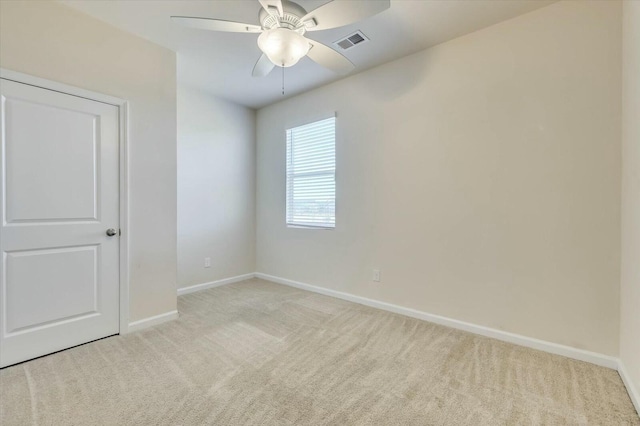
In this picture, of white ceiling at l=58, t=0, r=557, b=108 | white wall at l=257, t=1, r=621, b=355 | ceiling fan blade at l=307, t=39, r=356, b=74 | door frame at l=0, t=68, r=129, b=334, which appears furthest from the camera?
door frame at l=0, t=68, r=129, b=334

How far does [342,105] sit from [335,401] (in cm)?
291

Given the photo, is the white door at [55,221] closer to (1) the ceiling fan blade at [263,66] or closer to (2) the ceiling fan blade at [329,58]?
(1) the ceiling fan blade at [263,66]

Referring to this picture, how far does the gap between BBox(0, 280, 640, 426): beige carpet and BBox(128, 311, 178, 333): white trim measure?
0.30 feet

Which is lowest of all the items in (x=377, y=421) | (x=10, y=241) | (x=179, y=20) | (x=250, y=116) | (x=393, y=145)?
(x=377, y=421)

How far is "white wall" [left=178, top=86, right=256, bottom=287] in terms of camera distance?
3.64m

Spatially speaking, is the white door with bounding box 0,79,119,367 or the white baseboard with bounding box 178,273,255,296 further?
the white baseboard with bounding box 178,273,255,296

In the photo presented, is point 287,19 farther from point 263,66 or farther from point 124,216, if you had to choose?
point 124,216

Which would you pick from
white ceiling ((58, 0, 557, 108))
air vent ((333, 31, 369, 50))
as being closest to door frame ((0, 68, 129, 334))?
white ceiling ((58, 0, 557, 108))

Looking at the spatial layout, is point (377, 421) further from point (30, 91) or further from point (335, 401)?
point (30, 91)

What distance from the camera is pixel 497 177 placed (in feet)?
7.82

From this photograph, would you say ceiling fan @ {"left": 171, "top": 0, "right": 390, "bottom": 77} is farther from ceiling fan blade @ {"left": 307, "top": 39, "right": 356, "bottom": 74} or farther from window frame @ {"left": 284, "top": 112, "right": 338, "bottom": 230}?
window frame @ {"left": 284, "top": 112, "right": 338, "bottom": 230}

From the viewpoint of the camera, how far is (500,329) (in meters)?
2.38

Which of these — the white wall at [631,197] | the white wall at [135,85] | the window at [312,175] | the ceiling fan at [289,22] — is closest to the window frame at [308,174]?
the window at [312,175]

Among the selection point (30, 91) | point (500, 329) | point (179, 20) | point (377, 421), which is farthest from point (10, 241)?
point (500, 329)
